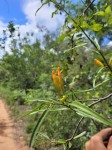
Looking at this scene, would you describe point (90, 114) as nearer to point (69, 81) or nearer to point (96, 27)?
point (96, 27)

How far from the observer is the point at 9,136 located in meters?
8.00

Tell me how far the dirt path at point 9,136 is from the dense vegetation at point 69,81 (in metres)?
0.39

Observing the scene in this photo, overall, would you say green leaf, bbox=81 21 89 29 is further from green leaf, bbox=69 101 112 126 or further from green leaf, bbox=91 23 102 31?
green leaf, bbox=69 101 112 126

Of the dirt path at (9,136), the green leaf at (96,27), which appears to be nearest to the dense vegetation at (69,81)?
the green leaf at (96,27)

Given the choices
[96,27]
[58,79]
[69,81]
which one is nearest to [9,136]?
[69,81]

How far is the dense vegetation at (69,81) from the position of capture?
0.80 m

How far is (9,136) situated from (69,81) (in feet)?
16.9

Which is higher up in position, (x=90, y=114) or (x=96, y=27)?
(x=96, y=27)

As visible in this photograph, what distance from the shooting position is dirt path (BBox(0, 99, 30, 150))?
712cm

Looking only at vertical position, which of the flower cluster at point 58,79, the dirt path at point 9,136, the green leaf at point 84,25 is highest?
the dirt path at point 9,136

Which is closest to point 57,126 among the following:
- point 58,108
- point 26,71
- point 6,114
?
point 6,114

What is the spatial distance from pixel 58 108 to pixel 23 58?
15.1 meters

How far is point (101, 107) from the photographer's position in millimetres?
4859

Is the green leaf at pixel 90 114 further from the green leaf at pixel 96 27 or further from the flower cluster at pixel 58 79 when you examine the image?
the green leaf at pixel 96 27
